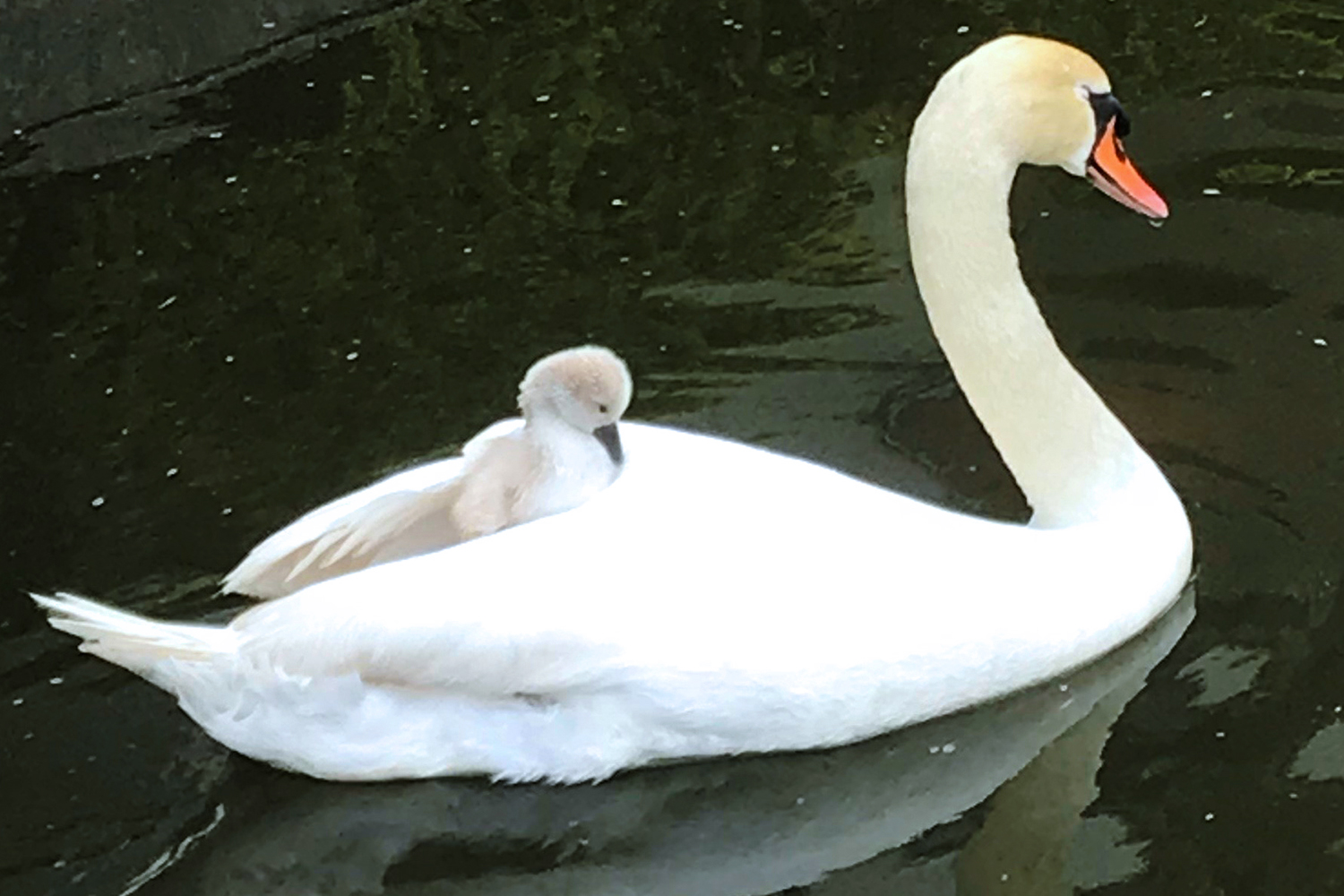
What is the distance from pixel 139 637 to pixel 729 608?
27.8 inches

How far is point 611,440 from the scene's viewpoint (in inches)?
109

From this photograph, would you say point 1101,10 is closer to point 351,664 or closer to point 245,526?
point 245,526

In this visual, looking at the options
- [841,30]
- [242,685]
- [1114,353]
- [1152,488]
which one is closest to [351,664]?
[242,685]

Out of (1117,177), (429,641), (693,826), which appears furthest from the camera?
(1117,177)

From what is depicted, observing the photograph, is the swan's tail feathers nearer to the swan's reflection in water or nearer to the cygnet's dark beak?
the swan's reflection in water

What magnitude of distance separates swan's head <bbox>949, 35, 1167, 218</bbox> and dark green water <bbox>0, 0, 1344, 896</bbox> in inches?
24.4

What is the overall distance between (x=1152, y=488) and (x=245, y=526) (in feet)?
4.54

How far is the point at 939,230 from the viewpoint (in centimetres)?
283

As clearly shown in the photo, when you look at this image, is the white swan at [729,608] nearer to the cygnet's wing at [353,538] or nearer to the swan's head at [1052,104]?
the swan's head at [1052,104]

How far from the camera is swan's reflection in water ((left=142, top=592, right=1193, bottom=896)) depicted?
2627 mm

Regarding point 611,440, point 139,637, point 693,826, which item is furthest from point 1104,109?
point 139,637

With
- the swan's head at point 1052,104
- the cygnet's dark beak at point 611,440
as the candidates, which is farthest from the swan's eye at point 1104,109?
the cygnet's dark beak at point 611,440

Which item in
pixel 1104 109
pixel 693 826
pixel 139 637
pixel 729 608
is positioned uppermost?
pixel 1104 109

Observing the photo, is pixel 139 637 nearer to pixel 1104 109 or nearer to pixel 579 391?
pixel 579 391
